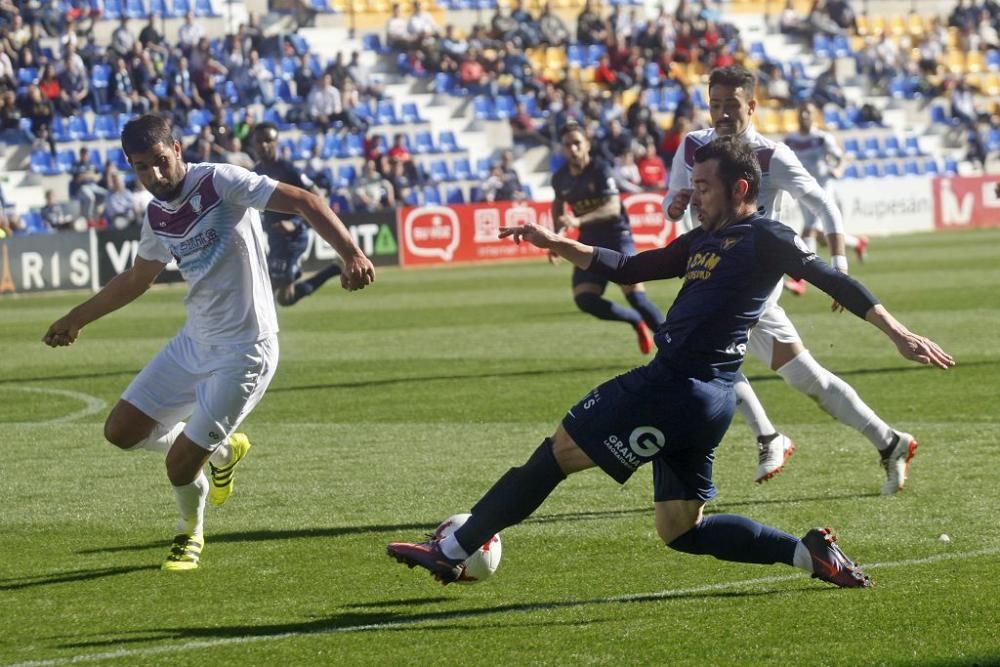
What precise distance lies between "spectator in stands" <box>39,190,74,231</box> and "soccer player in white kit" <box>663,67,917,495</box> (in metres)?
22.2

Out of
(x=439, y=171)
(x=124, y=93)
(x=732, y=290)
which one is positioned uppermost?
(x=732, y=290)

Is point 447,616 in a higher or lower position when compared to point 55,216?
higher

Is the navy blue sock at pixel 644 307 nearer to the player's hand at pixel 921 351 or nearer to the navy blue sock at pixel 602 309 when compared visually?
the navy blue sock at pixel 602 309

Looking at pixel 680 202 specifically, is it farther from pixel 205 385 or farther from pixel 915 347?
pixel 915 347

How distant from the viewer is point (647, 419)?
6316 millimetres

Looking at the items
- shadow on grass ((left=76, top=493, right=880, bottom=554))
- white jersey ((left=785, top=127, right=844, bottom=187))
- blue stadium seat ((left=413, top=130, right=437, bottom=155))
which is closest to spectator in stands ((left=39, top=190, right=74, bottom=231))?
blue stadium seat ((left=413, top=130, right=437, bottom=155))

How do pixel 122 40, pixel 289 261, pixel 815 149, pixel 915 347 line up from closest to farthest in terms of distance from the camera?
pixel 915 347 → pixel 289 261 → pixel 815 149 → pixel 122 40

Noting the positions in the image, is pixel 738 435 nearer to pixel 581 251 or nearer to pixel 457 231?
pixel 581 251

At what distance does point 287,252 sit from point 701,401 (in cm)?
1453

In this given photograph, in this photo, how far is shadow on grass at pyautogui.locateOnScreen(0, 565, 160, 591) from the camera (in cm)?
748

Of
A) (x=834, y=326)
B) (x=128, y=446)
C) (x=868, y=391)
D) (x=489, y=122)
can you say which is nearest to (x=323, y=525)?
(x=128, y=446)

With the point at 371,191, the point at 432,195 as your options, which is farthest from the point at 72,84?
the point at 432,195

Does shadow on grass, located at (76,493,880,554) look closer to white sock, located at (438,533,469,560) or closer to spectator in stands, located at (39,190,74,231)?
white sock, located at (438,533,469,560)

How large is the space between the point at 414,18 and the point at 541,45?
3548 millimetres
